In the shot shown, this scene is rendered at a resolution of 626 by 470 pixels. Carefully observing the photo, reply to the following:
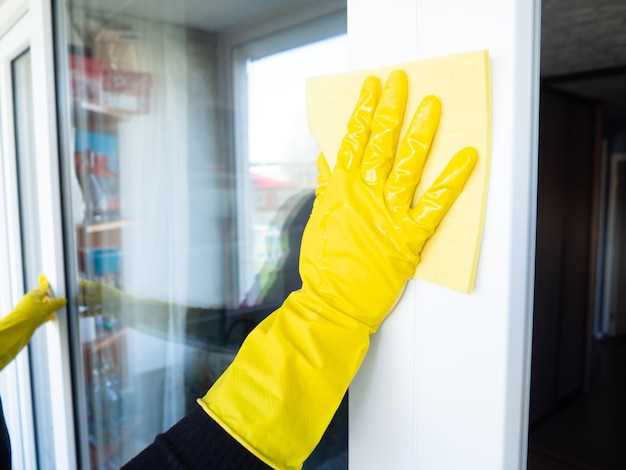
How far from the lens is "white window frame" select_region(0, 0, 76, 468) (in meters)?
1.25

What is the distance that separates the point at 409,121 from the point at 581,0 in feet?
5.99

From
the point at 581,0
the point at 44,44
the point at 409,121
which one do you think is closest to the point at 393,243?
the point at 409,121

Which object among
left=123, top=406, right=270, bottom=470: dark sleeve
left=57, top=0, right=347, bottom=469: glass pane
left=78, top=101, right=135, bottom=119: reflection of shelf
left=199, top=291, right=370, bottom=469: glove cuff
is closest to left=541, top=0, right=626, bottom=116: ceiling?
left=57, top=0, right=347, bottom=469: glass pane

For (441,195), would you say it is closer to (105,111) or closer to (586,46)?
(105,111)

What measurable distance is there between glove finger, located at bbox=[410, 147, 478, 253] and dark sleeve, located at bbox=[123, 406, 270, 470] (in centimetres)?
30

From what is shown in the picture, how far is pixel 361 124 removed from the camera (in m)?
0.54

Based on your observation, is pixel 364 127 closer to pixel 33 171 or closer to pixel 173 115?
pixel 173 115

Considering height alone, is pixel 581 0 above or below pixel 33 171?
above

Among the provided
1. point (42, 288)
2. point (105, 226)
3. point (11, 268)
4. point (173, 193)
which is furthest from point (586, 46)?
point (11, 268)

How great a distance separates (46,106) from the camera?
4.06 feet

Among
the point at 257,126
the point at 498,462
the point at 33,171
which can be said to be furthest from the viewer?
the point at 33,171

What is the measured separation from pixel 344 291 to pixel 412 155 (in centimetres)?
17

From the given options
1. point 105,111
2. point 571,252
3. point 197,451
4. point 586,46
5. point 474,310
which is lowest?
point 571,252

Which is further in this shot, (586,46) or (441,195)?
(586,46)
